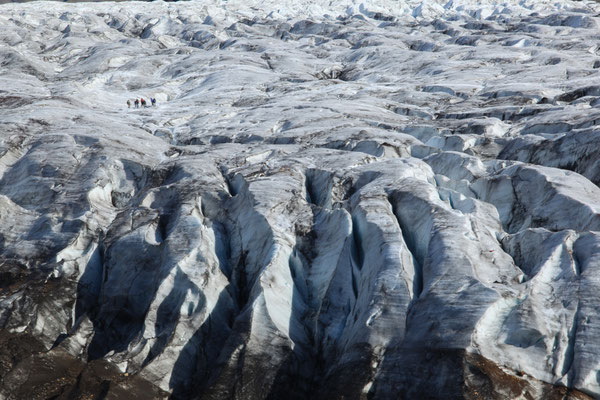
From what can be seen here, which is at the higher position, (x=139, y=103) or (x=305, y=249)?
(x=305, y=249)

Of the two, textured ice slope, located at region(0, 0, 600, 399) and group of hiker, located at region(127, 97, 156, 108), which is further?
group of hiker, located at region(127, 97, 156, 108)

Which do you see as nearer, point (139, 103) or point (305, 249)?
point (305, 249)

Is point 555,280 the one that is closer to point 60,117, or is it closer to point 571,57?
point 60,117

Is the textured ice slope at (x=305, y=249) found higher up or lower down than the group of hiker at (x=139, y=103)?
higher up

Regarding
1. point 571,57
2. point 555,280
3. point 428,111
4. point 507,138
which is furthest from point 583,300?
point 571,57

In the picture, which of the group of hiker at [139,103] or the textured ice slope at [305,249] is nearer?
the textured ice slope at [305,249]

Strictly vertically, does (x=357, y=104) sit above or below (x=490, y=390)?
below

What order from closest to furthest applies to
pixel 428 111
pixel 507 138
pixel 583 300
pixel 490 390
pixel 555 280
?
pixel 490 390 < pixel 583 300 < pixel 555 280 < pixel 507 138 < pixel 428 111

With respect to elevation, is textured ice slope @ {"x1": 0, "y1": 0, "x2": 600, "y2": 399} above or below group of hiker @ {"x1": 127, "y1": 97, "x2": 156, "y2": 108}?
above
